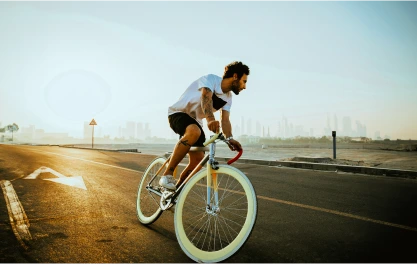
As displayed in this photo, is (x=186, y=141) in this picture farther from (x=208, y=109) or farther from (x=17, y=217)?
(x=17, y=217)

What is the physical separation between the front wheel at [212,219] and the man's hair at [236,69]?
1.05 m

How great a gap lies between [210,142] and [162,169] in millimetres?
1258

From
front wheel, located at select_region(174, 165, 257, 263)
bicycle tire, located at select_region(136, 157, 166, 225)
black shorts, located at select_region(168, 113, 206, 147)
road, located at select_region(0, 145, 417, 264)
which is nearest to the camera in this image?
front wheel, located at select_region(174, 165, 257, 263)

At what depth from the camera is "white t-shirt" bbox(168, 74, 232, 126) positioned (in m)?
2.73

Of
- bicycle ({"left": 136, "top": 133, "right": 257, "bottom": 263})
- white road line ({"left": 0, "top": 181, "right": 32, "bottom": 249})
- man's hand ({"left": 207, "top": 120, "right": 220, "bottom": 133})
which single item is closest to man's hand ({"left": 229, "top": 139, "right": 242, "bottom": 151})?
bicycle ({"left": 136, "top": 133, "right": 257, "bottom": 263})

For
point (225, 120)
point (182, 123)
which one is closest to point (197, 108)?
point (182, 123)

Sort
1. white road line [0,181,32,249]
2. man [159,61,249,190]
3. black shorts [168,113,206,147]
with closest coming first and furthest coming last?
white road line [0,181,32,249], man [159,61,249,190], black shorts [168,113,206,147]

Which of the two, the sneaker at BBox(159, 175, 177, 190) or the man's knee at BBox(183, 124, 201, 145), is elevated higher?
the man's knee at BBox(183, 124, 201, 145)

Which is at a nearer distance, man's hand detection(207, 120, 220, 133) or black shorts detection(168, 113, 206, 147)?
man's hand detection(207, 120, 220, 133)

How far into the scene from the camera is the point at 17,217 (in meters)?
3.19

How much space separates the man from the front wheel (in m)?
0.41

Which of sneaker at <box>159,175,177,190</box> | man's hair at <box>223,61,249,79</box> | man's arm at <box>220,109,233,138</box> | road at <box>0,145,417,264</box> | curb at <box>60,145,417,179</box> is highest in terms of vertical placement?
man's hair at <box>223,61,249,79</box>

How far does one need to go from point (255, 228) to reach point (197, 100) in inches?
66.5

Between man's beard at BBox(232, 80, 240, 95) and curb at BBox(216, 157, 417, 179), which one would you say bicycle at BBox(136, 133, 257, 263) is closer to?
man's beard at BBox(232, 80, 240, 95)
